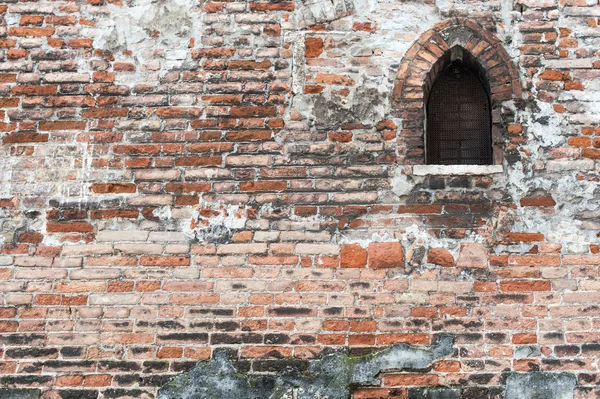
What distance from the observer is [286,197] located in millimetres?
3910

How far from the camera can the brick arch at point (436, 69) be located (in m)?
3.95

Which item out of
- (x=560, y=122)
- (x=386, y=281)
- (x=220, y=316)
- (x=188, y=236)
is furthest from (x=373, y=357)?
(x=560, y=122)

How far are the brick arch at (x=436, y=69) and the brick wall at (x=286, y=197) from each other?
15 millimetres

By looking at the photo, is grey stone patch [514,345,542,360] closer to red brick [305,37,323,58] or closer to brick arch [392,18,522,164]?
brick arch [392,18,522,164]

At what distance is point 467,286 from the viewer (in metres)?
3.73

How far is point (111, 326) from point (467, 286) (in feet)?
7.55

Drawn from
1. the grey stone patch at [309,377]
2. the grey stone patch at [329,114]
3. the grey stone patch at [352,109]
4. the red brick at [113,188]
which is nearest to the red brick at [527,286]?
the grey stone patch at [309,377]

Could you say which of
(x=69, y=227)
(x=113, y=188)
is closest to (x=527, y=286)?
(x=113, y=188)

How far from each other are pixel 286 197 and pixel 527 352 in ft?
5.92

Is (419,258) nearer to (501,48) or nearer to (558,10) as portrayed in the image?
(501,48)

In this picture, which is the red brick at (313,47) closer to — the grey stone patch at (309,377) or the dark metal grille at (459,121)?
the dark metal grille at (459,121)

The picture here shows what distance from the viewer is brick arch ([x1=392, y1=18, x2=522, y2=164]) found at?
3.95 meters

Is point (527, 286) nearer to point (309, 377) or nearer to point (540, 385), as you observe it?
point (540, 385)

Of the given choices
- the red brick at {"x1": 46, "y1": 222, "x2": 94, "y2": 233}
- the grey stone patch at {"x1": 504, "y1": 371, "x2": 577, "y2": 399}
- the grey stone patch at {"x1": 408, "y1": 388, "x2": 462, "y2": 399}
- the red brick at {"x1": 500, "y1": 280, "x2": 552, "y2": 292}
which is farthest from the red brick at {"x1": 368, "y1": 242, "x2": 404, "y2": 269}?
the red brick at {"x1": 46, "y1": 222, "x2": 94, "y2": 233}
